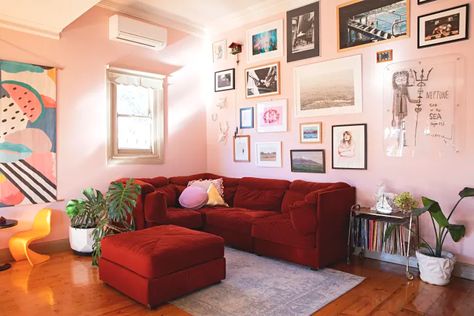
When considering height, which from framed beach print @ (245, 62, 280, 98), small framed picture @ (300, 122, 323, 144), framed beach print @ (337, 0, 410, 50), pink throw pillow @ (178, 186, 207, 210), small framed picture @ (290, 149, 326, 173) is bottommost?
pink throw pillow @ (178, 186, 207, 210)

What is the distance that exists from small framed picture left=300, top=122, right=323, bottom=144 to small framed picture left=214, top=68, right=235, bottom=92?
4.85 ft

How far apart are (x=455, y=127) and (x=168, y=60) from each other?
389cm

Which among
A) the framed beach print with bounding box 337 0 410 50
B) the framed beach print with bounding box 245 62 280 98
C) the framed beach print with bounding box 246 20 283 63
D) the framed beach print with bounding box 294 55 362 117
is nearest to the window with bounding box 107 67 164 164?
the framed beach print with bounding box 245 62 280 98

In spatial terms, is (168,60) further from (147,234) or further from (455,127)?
(455,127)

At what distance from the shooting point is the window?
185 inches

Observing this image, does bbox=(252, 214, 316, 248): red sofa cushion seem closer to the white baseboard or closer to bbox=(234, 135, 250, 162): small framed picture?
the white baseboard

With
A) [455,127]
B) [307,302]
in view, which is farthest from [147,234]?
[455,127]

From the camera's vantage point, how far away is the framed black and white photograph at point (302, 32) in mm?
4348

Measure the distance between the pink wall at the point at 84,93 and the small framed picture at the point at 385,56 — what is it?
296 centimetres

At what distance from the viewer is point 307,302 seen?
2754mm

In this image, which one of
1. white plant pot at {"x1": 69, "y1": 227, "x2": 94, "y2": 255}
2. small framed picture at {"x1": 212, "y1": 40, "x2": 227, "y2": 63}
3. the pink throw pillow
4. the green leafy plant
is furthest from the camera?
small framed picture at {"x1": 212, "y1": 40, "x2": 227, "y2": 63}

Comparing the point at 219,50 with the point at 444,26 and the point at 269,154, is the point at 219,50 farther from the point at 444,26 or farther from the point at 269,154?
the point at 444,26

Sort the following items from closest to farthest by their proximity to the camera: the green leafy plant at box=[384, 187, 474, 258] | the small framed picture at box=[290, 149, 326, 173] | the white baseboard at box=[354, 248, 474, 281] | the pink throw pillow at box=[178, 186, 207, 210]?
the green leafy plant at box=[384, 187, 474, 258] → the white baseboard at box=[354, 248, 474, 281] → the small framed picture at box=[290, 149, 326, 173] → the pink throw pillow at box=[178, 186, 207, 210]

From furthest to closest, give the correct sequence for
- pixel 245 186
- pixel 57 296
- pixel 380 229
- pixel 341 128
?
pixel 245 186 < pixel 341 128 < pixel 380 229 < pixel 57 296
